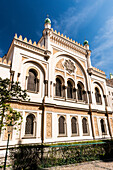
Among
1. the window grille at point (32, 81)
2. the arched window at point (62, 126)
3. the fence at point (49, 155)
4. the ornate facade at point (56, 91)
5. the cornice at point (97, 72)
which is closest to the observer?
the fence at point (49, 155)

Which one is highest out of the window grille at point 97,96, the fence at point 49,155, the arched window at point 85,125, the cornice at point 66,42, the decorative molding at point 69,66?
the cornice at point 66,42

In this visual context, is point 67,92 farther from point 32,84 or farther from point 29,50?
point 29,50

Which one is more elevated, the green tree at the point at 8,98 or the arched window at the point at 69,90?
the arched window at the point at 69,90

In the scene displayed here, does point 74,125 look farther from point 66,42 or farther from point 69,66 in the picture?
point 66,42

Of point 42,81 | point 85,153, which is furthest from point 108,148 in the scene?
point 42,81

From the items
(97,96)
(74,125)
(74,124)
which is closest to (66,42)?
(97,96)

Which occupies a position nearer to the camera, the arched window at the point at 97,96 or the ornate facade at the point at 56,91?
the ornate facade at the point at 56,91

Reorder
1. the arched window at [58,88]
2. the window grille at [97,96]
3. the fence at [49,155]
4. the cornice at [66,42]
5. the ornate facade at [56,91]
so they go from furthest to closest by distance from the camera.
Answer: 1. the window grille at [97,96]
2. the cornice at [66,42]
3. the arched window at [58,88]
4. the ornate facade at [56,91]
5. the fence at [49,155]

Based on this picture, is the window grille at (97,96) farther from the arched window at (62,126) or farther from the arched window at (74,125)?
the arched window at (62,126)

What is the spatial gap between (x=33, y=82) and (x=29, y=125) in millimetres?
4577

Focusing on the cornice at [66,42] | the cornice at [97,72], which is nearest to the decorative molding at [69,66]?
the cornice at [66,42]

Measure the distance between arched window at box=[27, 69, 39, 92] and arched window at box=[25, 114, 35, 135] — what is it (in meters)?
2.90

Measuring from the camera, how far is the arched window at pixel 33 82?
39.9ft

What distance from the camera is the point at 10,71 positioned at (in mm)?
10867
